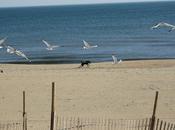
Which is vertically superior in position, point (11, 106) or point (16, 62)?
point (16, 62)

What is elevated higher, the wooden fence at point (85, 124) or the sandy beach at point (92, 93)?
the sandy beach at point (92, 93)

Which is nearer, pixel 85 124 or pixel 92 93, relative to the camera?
pixel 85 124

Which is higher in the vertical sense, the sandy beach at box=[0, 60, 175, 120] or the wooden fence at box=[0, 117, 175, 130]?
the sandy beach at box=[0, 60, 175, 120]

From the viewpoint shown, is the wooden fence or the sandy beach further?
the sandy beach

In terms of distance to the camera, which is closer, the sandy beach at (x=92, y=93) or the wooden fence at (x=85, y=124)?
the wooden fence at (x=85, y=124)

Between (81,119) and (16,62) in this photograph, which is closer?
(81,119)

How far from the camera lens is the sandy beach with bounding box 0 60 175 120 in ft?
72.2

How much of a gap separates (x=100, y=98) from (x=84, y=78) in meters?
5.88

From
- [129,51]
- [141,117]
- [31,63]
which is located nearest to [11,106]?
[141,117]

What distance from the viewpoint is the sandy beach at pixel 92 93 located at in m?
22.0

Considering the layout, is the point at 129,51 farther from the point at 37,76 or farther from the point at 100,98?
the point at 100,98

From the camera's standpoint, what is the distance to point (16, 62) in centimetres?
4656

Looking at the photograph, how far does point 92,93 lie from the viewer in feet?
84.7

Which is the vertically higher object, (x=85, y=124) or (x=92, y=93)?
(x=92, y=93)
